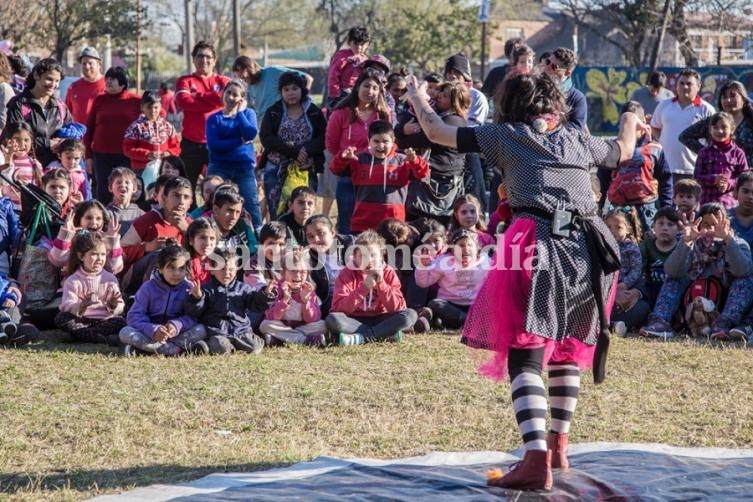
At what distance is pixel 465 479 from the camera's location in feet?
13.8

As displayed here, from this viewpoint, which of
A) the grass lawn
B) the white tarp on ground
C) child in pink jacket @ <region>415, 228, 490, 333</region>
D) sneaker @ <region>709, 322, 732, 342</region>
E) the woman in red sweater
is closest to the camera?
the white tarp on ground

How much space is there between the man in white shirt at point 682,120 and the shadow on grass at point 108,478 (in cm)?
673

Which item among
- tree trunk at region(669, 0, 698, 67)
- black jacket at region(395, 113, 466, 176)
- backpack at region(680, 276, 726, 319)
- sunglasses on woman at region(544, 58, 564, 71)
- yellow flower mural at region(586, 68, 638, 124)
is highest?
tree trunk at region(669, 0, 698, 67)

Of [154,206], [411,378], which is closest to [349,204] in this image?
[154,206]

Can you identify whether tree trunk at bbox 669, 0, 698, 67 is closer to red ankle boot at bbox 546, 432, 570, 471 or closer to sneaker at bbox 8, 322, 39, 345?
sneaker at bbox 8, 322, 39, 345

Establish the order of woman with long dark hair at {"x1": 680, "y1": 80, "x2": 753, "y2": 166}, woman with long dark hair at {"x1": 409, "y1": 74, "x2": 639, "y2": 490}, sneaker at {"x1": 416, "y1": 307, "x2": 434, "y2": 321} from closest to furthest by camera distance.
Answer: woman with long dark hair at {"x1": 409, "y1": 74, "x2": 639, "y2": 490}, sneaker at {"x1": 416, "y1": 307, "x2": 434, "y2": 321}, woman with long dark hair at {"x1": 680, "y1": 80, "x2": 753, "y2": 166}

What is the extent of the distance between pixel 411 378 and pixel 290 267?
1478 millimetres

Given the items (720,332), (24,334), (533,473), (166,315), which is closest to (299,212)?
(166,315)

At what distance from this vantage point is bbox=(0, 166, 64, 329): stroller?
7.30 metres

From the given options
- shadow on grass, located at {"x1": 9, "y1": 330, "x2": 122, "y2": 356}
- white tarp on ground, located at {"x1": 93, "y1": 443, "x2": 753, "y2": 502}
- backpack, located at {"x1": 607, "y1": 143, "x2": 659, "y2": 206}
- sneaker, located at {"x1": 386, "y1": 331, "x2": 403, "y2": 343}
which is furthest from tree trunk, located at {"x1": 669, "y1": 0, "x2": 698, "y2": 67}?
white tarp on ground, located at {"x1": 93, "y1": 443, "x2": 753, "y2": 502}

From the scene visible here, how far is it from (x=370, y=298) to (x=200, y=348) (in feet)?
3.80

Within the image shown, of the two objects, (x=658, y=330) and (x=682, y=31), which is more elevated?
(x=682, y=31)

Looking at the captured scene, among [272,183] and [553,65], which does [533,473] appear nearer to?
[553,65]

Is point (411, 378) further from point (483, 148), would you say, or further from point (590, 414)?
point (483, 148)
